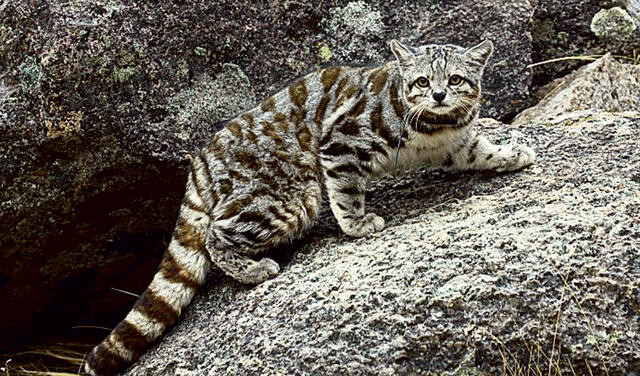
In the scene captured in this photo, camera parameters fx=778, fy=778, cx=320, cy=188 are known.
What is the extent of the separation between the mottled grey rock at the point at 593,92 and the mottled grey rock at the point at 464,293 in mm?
1070

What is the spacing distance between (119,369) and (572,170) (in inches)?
109

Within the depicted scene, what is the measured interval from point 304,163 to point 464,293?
1476mm

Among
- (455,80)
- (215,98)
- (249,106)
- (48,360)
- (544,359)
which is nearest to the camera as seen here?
(544,359)

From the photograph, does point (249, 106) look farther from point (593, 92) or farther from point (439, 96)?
point (593, 92)

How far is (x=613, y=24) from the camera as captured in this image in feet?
20.4

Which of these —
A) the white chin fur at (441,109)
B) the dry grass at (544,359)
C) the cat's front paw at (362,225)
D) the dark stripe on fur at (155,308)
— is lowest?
the dry grass at (544,359)

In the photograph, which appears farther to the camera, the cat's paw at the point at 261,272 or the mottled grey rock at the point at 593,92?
A: the mottled grey rock at the point at 593,92

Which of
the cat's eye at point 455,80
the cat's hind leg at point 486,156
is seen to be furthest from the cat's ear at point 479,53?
the cat's hind leg at point 486,156

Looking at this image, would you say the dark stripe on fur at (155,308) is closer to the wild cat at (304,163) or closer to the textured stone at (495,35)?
the wild cat at (304,163)

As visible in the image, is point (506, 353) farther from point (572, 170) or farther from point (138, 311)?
point (138, 311)

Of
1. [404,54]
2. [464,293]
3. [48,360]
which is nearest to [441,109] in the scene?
[404,54]

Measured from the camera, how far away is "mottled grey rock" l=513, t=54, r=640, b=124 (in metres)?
5.66

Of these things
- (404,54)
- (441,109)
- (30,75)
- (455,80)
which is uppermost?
(30,75)

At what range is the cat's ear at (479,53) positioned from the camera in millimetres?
4444
